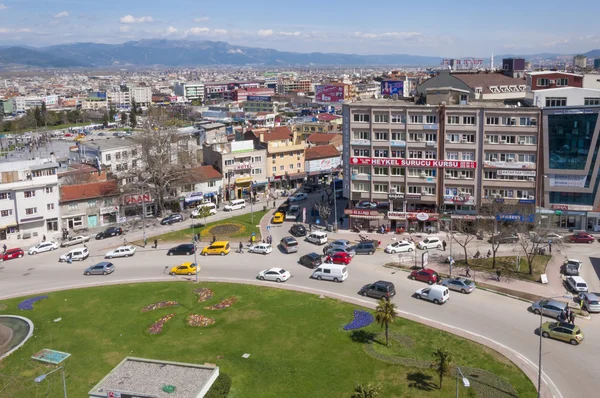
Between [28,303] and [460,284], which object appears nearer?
[460,284]

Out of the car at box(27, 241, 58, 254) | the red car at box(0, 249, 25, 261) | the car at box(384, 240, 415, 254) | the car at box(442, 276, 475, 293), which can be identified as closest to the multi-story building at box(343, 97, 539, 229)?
the car at box(384, 240, 415, 254)

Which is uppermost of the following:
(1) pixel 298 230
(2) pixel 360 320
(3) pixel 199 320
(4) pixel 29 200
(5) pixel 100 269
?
(4) pixel 29 200

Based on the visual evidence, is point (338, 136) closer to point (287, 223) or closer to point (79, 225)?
point (287, 223)

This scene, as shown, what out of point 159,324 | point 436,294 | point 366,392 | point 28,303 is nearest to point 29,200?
point 28,303

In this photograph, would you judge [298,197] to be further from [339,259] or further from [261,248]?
[339,259]

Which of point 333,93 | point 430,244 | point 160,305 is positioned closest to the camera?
point 160,305

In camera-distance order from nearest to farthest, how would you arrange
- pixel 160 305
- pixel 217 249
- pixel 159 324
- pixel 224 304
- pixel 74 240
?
pixel 159 324 < pixel 224 304 < pixel 160 305 < pixel 217 249 < pixel 74 240

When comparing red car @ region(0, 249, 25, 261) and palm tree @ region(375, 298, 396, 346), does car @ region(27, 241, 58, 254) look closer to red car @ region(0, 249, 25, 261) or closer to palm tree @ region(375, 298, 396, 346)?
red car @ region(0, 249, 25, 261)

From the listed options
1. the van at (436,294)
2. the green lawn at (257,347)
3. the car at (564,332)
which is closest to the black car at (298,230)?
the green lawn at (257,347)
